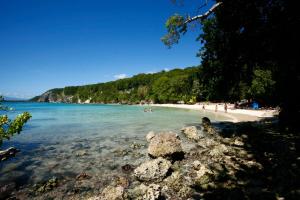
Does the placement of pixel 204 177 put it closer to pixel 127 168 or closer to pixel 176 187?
pixel 176 187

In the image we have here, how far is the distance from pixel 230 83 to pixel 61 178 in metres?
18.0

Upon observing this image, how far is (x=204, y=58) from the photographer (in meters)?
23.6

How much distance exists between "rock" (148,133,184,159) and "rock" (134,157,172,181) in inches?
84.4

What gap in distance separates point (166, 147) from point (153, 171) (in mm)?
3037

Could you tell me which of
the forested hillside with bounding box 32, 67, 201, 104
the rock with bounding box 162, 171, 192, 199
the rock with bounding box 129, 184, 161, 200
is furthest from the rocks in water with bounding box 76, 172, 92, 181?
the forested hillside with bounding box 32, 67, 201, 104

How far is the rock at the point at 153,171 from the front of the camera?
9.73 metres

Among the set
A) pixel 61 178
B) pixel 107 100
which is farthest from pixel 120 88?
pixel 61 178

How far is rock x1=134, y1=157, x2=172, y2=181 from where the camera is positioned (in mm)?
9734

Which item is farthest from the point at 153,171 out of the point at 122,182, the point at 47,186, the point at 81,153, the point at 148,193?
the point at 81,153

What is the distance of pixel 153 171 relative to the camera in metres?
9.89

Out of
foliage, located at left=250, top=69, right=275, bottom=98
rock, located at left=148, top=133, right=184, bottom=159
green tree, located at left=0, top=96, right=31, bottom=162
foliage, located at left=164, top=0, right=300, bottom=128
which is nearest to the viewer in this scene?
green tree, located at left=0, top=96, right=31, bottom=162

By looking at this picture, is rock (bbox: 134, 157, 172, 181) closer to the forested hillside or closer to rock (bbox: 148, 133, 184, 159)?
rock (bbox: 148, 133, 184, 159)

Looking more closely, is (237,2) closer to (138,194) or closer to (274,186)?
(274,186)

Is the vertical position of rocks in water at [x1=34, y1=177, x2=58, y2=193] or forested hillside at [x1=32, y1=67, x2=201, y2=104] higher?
forested hillside at [x1=32, y1=67, x2=201, y2=104]
